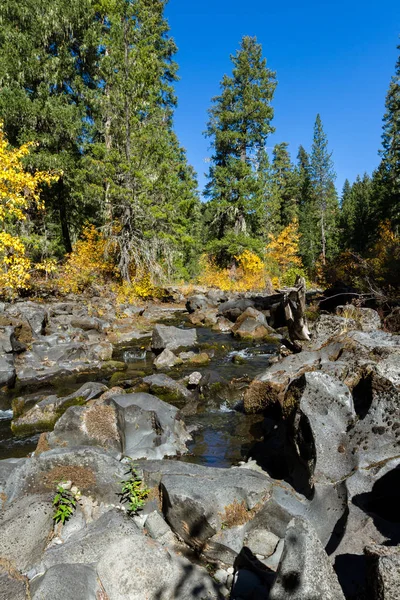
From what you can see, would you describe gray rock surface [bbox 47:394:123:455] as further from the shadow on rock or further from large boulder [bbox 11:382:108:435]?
the shadow on rock

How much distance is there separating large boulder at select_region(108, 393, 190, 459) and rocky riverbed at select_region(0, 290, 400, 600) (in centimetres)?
2

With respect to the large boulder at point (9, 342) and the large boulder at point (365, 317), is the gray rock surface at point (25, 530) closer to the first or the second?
the large boulder at point (365, 317)

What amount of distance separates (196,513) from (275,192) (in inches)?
1953

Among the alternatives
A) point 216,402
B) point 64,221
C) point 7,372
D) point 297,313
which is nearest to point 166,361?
point 216,402

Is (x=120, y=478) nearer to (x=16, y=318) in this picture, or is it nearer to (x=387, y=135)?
(x=16, y=318)

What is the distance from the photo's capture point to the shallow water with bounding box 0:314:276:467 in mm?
6945

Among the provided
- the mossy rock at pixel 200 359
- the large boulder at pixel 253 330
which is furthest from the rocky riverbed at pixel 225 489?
the large boulder at pixel 253 330

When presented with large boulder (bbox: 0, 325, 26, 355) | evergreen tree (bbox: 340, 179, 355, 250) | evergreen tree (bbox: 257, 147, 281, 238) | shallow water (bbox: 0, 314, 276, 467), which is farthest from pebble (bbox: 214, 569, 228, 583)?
evergreen tree (bbox: 340, 179, 355, 250)

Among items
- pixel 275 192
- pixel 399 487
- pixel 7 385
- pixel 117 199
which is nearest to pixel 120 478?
pixel 399 487

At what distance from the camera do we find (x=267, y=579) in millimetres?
3518

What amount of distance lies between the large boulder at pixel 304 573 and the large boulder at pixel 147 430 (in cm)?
424

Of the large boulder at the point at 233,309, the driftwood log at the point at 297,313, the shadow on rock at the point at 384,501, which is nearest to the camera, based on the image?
the shadow on rock at the point at 384,501

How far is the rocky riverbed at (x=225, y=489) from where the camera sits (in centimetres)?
333

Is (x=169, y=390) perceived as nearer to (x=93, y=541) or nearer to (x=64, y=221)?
(x=93, y=541)
